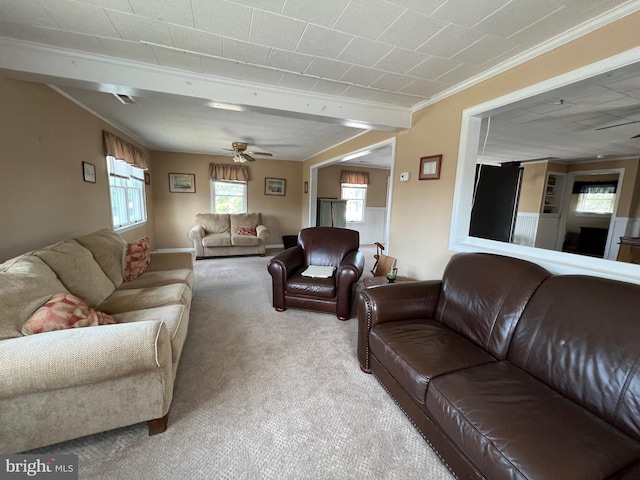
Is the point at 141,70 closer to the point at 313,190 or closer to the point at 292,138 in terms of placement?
the point at 292,138

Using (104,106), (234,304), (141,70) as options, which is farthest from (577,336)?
(104,106)

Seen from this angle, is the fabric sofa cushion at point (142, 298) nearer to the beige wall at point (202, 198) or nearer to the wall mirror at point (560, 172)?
the wall mirror at point (560, 172)

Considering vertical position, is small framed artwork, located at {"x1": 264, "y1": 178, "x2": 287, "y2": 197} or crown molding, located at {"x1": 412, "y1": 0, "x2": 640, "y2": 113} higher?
crown molding, located at {"x1": 412, "y1": 0, "x2": 640, "y2": 113}

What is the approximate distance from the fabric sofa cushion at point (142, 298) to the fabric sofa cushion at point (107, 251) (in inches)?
8.3

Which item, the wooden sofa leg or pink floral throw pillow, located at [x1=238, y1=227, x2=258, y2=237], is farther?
pink floral throw pillow, located at [x1=238, y1=227, x2=258, y2=237]

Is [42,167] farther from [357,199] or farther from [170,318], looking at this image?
[357,199]

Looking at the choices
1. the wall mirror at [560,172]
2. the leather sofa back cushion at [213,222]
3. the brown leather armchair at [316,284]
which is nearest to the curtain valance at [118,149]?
the leather sofa back cushion at [213,222]

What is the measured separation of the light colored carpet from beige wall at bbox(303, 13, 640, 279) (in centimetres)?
124

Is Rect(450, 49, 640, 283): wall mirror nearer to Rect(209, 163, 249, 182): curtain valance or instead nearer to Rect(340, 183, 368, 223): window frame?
Rect(340, 183, 368, 223): window frame

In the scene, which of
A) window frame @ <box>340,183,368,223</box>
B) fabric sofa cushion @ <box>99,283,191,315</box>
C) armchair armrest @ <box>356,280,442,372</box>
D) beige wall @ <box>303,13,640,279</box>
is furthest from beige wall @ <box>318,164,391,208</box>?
armchair armrest @ <box>356,280,442,372</box>

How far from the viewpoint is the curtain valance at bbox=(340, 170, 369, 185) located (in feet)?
23.0

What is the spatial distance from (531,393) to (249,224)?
18.6 ft

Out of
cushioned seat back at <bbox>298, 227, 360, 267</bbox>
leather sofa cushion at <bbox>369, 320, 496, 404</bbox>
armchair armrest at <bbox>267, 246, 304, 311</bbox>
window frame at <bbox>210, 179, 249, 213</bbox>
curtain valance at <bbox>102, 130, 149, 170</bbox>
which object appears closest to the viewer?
leather sofa cushion at <bbox>369, 320, 496, 404</bbox>

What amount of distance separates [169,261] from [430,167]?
3119 mm
